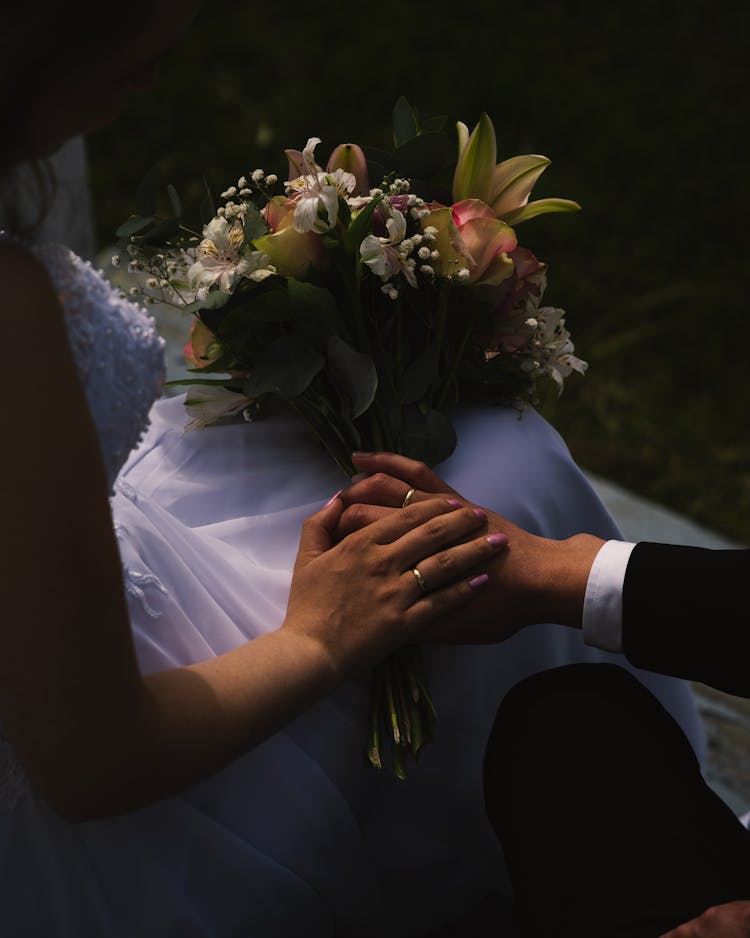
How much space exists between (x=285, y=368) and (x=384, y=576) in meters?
0.35

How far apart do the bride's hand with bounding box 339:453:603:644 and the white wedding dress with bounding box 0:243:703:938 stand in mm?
73

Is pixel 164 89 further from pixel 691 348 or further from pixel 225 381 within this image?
pixel 225 381

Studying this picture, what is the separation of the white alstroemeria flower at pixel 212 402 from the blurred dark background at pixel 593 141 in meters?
1.81

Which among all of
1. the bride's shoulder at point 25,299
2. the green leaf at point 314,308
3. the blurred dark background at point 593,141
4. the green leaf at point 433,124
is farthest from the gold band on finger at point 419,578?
the blurred dark background at point 593,141

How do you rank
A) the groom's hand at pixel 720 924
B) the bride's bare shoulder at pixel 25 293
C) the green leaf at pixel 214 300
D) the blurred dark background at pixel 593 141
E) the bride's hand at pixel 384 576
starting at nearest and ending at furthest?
the bride's bare shoulder at pixel 25 293, the groom's hand at pixel 720 924, the bride's hand at pixel 384 576, the green leaf at pixel 214 300, the blurred dark background at pixel 593 141

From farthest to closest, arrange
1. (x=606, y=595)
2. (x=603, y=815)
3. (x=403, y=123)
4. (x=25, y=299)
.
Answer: (x=403, y=123) → (x=606, y=595) → (x=603, y=815) → (x=25, y=299)

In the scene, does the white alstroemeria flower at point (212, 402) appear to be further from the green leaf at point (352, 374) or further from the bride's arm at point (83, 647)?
the bride's arm at point (83, 647)

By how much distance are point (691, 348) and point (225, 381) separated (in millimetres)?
2339

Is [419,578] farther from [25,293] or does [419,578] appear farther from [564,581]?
[25,293]

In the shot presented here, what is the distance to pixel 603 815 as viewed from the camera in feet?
4.13

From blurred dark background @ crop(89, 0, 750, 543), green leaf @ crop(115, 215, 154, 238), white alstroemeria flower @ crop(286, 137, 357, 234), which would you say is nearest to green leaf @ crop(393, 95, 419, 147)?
white alstroemeria flower @ crop(286, 137, 357, 234)

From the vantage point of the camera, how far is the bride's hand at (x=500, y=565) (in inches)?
57.9

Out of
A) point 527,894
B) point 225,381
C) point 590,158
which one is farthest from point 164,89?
point 527,894

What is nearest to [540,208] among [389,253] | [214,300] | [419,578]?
[389,253]
